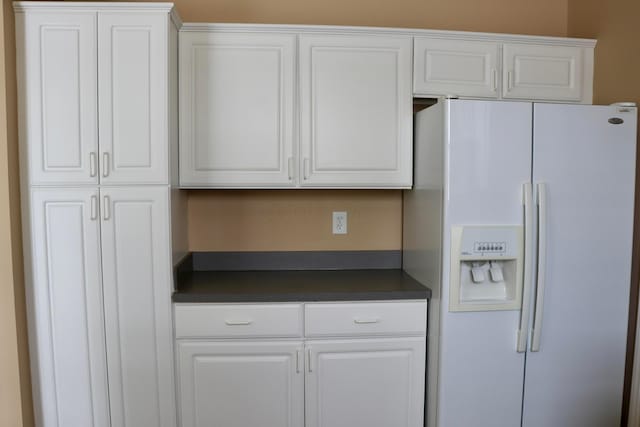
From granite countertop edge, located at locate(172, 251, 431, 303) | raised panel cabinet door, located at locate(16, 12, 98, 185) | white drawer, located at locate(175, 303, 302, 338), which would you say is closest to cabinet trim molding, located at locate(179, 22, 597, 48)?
raised panel cabinet door, located at locate(16, 12, 98, 185)

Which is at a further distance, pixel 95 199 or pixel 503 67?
pixel 503 67

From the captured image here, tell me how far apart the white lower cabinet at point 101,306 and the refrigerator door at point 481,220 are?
1.22 meters

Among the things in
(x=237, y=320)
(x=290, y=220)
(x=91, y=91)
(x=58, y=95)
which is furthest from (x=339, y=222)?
(x=58, y=95)

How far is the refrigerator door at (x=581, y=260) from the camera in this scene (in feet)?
5.90

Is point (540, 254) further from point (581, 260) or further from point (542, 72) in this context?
point (542, 72)

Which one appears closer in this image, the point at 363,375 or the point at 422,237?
the point at 363,375

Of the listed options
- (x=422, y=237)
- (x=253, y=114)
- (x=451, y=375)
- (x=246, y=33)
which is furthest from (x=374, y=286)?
(x=246, y=33)

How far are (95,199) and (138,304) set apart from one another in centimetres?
49

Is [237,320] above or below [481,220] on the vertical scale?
below

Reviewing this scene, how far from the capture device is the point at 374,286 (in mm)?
2037

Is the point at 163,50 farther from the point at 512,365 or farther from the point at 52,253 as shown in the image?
the point at 512,365

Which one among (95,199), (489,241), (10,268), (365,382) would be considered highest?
(95,199)

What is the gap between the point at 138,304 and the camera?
185 cm

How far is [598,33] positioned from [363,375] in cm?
210
